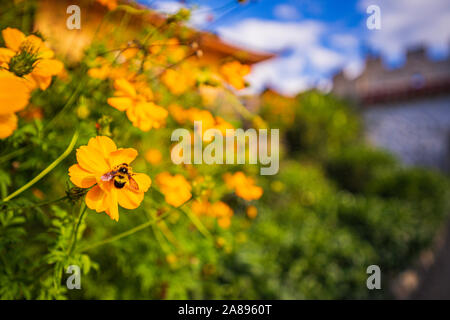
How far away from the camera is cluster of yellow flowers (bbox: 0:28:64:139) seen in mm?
492

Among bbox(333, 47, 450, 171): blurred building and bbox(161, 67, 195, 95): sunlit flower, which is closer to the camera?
bbox(161, 67, 195, 95): sunlit flower

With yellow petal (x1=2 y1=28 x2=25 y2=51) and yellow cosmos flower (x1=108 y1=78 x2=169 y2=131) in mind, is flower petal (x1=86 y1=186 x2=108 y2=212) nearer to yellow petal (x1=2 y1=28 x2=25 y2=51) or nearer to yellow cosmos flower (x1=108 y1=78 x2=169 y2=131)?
yellow cosmos flower (x1=108 y1=78 x2=169 y2=131)

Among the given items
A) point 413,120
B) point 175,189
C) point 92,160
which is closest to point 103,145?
point 92,160

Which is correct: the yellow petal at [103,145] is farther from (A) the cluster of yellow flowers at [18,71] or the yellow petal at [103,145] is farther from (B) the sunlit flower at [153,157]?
(B) the sunlit flower at [153,157]

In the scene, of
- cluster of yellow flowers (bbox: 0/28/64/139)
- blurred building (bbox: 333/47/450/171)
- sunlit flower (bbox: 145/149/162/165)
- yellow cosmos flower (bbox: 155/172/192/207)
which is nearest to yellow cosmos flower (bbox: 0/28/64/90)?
cluster of yellow flowers (bbox: 0/28/64/139)

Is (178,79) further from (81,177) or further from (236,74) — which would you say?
(81,177)

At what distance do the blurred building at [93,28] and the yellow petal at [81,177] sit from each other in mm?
392

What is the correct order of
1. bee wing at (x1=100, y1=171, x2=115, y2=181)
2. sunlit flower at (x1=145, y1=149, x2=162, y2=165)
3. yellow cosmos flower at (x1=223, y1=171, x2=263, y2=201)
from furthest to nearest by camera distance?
sunlit flower at (x1=145, y1=149, x2=162, y2=165) < yellow cosmos flower at (x1=223, y1=171, x2=263, y2=201) < bee wing at (x1=100, y1=171, x2=115, y2=181)

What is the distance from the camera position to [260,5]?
972 mm

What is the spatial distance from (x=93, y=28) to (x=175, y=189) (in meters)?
1.10

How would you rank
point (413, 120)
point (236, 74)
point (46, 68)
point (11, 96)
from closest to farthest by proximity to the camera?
point (11, 96) → point (46, 68) → point (236, 74) → point (413, 120)

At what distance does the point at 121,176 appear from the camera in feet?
2.02

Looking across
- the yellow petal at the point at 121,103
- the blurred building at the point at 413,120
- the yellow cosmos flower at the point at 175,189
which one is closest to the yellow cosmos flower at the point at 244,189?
the yellow cosmos flower at the point at 175,189
